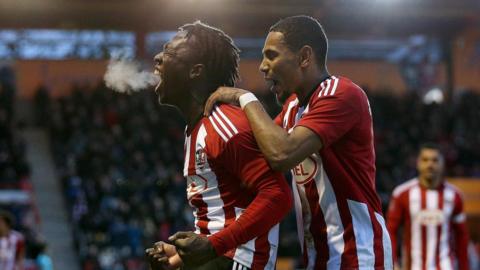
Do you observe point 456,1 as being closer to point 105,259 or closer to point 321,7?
point 321,7

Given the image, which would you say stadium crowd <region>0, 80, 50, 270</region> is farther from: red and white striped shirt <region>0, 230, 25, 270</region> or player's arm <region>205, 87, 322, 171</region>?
player's arm <region>205, 87, 322, 171</region>

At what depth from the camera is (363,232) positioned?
11.1ft

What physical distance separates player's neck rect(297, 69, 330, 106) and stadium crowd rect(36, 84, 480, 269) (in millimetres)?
9313

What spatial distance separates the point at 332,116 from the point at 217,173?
1.60 ft

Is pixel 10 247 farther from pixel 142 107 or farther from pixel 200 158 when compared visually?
pixel 142 107

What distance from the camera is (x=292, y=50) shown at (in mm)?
3424

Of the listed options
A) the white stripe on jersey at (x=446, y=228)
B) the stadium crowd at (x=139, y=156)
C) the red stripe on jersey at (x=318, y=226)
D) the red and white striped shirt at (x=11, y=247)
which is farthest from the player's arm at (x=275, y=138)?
the stadium crowd at (x=139, y=156)

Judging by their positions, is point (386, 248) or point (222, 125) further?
point (386, 248)

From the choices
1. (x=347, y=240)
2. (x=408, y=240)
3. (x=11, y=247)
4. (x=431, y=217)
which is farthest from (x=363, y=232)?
(x=11, y=247)

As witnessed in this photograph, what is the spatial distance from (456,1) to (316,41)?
2417cm

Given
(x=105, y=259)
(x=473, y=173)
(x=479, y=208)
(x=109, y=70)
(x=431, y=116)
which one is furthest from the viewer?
(x=431, y=116)

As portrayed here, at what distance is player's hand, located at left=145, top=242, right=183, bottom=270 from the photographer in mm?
3238

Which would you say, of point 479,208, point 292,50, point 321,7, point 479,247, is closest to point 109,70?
point 292,50

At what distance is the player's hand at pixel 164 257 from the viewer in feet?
10.6
